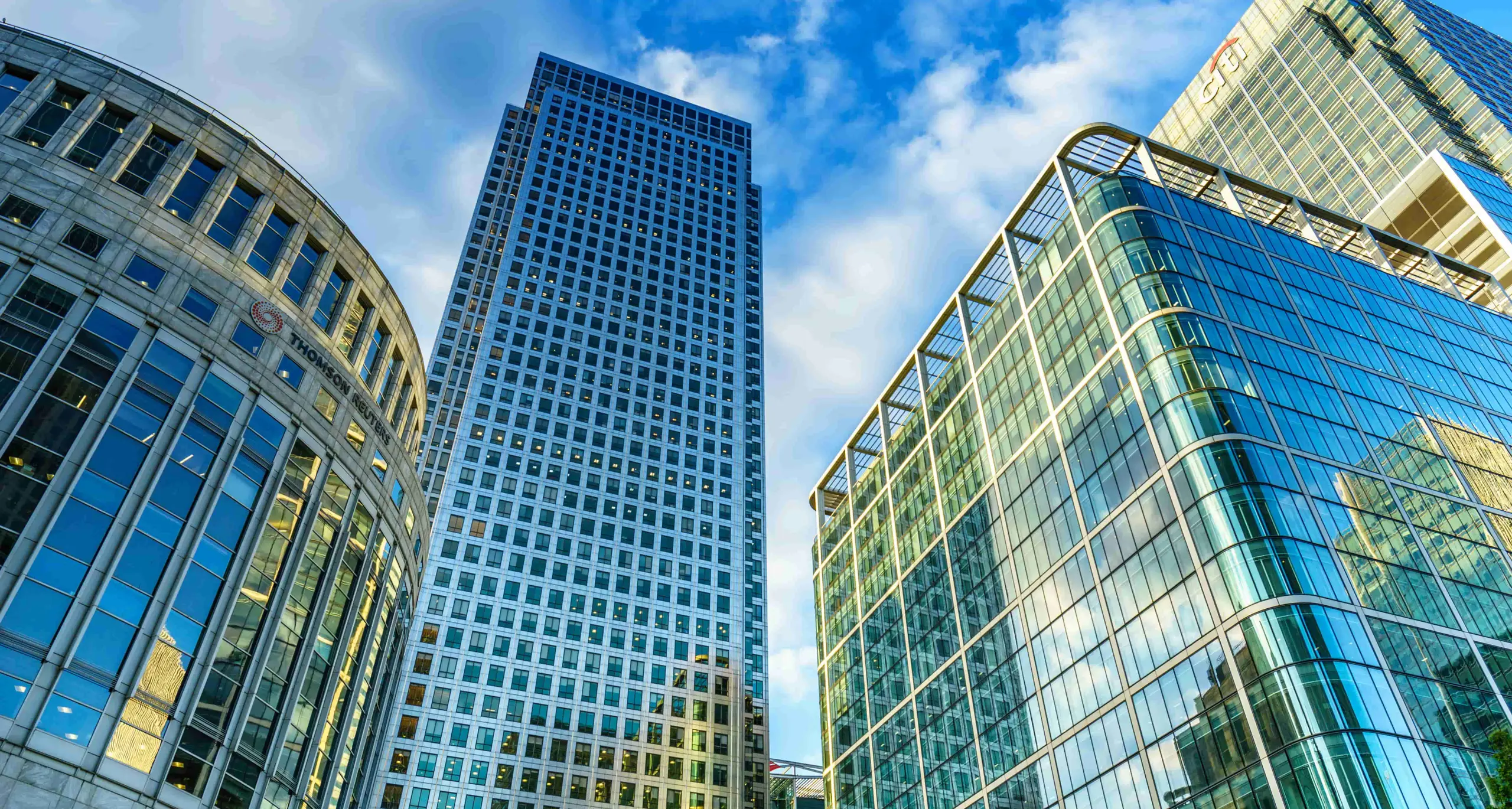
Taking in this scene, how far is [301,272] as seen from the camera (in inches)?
2016

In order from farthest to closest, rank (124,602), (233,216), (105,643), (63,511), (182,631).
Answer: (233,216)
(182,631)
(124,602)
(63,511)
(105,643)

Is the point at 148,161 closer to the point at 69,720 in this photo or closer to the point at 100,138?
the point at 100,138

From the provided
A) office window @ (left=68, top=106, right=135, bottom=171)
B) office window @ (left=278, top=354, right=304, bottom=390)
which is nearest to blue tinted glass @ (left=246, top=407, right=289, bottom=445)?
office window @ (left=278, top=354, right=304, bottom=390)

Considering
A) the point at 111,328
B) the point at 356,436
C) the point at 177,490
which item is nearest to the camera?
the point at 177,490

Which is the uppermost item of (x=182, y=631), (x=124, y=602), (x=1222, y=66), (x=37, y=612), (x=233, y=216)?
(x=1222, y=66)

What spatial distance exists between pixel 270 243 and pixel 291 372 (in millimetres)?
7108

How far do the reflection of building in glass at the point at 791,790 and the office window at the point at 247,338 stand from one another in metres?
75.8

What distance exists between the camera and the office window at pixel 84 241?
42.0 m

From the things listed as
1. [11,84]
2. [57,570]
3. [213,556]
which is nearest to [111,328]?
[213,556]

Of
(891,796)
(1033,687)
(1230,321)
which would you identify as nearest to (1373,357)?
(1230,321)

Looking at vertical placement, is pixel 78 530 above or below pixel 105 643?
above

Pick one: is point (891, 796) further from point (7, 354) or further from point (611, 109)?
point (611, 109)

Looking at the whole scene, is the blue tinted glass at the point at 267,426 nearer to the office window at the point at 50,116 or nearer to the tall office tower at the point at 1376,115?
the office window at the point at 50,116

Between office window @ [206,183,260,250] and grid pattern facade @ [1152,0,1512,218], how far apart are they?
5289 inches
